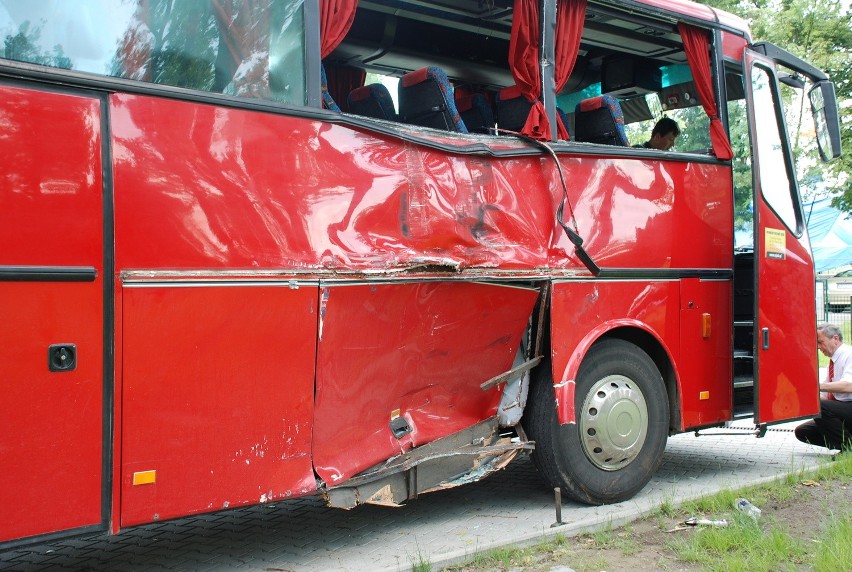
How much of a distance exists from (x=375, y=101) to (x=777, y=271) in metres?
3.28

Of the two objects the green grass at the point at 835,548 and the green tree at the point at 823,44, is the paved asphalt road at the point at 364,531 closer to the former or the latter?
the green grass at the point at 835,548

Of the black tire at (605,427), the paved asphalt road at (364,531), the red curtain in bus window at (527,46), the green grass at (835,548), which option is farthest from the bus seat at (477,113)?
the green grass at (835,548)

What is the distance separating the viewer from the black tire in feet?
18.9

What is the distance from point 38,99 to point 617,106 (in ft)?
14.7

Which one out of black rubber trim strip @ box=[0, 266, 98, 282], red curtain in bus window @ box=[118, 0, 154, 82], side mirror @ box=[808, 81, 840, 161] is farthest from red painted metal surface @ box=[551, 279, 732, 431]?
black rubber trim strip @ box=[0, 266, 98, 282]

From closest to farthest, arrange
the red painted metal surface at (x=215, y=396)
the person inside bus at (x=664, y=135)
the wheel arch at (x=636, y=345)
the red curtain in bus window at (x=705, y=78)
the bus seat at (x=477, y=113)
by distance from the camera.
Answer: the red painted metal surface at (x=215, y=396)
the wheel arch at (x=636, y=345)
the red curtain in bus window at (x=705, y=78)
the person inside bus at (x=664, y=135)
the bus seat at (x=477, y=113)

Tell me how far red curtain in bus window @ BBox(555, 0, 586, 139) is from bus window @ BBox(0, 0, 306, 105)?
2085 millimetres

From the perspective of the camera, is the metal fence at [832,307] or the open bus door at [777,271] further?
the metal fence at [832,307]

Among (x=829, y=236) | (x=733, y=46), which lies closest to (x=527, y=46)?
(x=733, y=46)

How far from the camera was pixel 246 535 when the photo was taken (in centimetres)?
540

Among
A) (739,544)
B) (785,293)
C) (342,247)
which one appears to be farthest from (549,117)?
(739,544)

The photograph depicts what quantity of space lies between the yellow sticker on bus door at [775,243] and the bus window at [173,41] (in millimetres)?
3857

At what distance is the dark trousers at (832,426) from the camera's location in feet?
24.1

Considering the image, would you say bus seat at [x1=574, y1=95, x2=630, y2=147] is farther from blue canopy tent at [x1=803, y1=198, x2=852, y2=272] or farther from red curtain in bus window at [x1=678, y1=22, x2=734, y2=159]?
blue canopy tent at [x1=803, y1=198, x2=852, y2=272]
